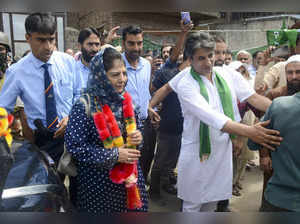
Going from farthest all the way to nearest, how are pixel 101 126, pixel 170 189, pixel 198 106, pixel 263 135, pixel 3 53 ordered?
pixel 170 189 < pixel 3 53 < pixel 198 106 < pixel 101 126 < pixel 263 135

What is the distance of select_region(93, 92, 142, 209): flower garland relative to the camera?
172cm

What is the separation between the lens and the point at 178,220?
25cm

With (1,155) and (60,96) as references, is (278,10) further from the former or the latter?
(60,96)

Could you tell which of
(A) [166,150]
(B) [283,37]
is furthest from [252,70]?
(A) [166,150]

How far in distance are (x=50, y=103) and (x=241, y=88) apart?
5.34 ft

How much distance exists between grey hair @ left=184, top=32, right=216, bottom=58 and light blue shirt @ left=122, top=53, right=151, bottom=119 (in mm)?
941

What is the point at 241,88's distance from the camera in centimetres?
239

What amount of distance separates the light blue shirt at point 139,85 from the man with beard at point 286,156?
1.64 m

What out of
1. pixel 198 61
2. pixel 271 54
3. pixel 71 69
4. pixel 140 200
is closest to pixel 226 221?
pixel 140 200

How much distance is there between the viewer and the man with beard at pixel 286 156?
66.6 inches

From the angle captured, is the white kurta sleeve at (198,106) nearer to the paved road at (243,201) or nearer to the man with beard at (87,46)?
the man with beard at (87,46)

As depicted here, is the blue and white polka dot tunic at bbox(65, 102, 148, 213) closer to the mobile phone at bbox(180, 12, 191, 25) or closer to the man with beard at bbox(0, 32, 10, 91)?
the mobile phone at bbox(180, 12, 191, 25)

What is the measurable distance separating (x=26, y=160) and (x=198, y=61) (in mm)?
1525

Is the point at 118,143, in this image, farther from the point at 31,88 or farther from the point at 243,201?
the point at 243,201
